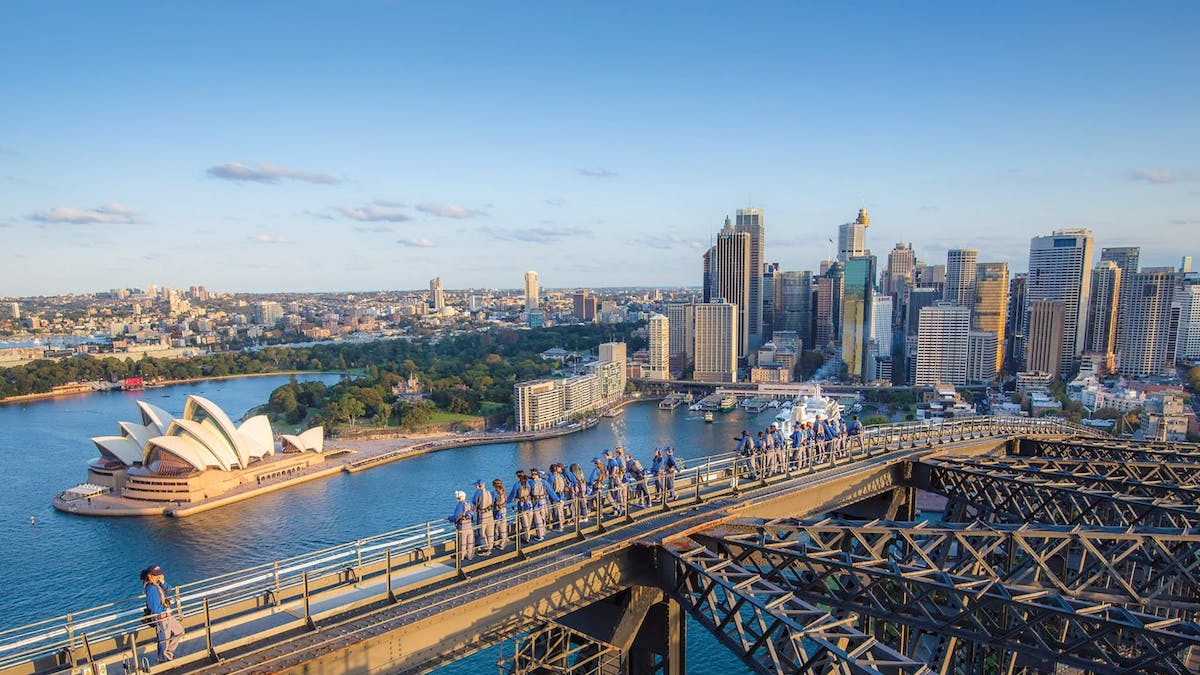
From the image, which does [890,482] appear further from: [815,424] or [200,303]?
[200,303]

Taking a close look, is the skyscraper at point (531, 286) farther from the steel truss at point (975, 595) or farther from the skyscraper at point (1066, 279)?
the steel truss at point (975, 595)

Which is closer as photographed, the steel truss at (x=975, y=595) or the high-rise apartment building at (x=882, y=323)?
the steel truss at (x=975, y=595)

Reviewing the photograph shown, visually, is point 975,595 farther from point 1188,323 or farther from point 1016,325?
point 1016,325

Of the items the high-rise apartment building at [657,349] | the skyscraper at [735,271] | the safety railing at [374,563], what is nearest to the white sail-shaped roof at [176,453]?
the safety railing at [374,563]

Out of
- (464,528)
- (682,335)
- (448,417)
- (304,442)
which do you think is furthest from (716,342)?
(464,528)

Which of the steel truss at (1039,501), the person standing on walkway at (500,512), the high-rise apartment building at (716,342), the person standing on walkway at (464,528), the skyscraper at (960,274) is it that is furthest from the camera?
the skyscraper at (960,274)

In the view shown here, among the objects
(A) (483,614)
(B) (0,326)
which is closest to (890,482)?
(A) (483,614)

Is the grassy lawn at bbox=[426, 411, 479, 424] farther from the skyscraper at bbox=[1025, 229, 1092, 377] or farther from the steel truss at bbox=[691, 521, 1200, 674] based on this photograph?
the skyscraper at bbox=[1025, 229, 1092, 377]
